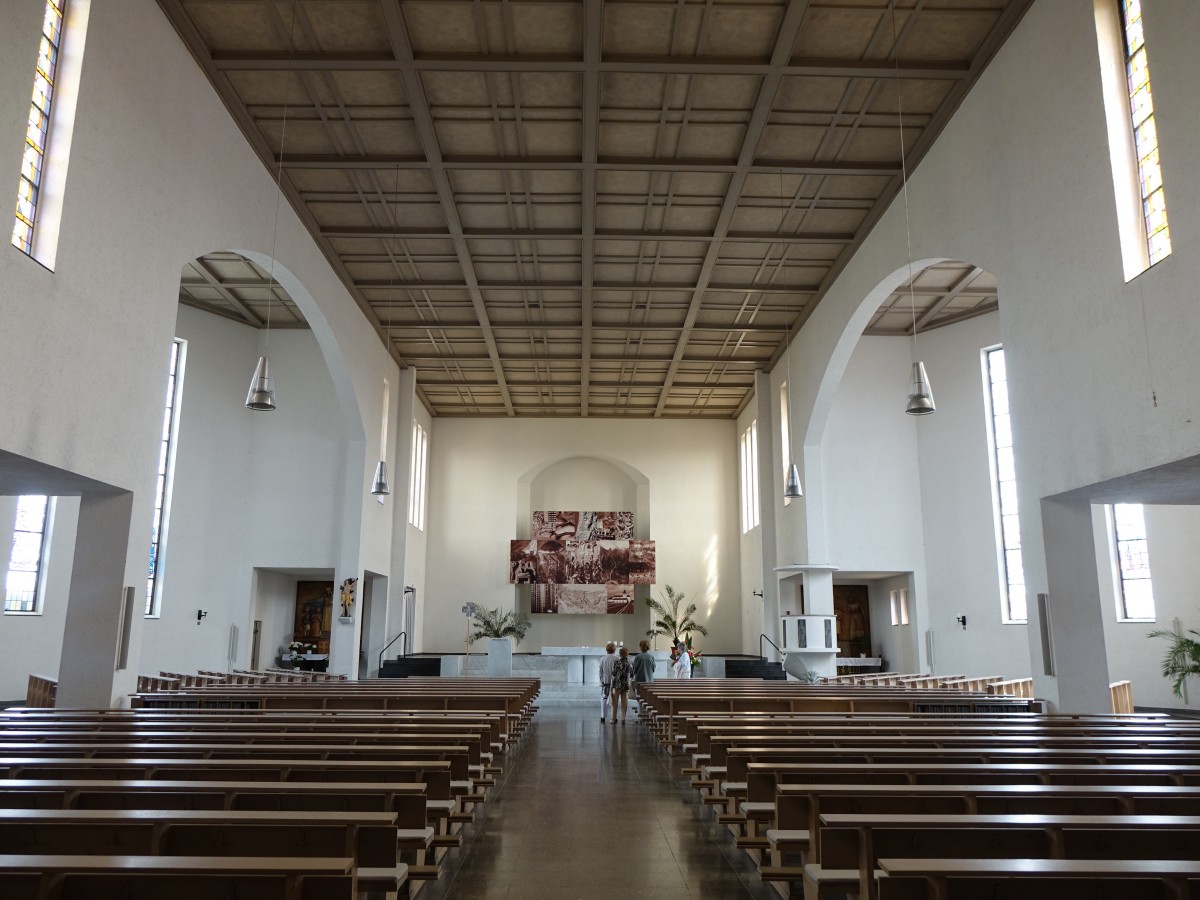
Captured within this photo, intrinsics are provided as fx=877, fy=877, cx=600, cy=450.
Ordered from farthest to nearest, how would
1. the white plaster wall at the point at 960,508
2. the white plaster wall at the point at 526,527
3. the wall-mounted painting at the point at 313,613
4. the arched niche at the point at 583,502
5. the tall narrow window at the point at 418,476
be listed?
the arched niche at the point at 583,502
the white plaster wall at the point at 526,527
the tall narrow window at the point at 418,476
the wall-mounted painting at the point at 313,613
the white plaster wall at the point at 960,508

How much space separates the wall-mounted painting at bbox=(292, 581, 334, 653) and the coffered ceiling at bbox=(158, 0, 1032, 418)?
7.04 meters

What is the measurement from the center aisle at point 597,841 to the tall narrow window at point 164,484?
1113 centimetres

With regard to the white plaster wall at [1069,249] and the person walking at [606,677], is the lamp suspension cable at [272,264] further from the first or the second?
the white plaster wall at [1069,249]

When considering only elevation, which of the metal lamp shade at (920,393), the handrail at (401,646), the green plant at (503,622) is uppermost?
the metal lamp shade at (920,393)

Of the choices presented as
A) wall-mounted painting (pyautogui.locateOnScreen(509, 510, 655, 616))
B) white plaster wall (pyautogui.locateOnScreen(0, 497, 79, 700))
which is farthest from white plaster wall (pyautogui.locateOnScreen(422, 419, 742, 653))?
white plaster wall (pyautogui.locateOnScreen(0, 497, 79, 700))

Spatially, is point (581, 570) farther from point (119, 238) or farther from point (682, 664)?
point (119, 238)

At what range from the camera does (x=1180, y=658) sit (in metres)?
14.6

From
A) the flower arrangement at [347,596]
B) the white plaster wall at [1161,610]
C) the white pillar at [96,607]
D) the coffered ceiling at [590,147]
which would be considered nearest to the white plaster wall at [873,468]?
the coffered ceiling at [590,147]

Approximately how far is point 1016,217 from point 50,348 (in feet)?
32.4

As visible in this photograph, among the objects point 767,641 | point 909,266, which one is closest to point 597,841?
point 909,266

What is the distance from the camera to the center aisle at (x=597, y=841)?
453 cm

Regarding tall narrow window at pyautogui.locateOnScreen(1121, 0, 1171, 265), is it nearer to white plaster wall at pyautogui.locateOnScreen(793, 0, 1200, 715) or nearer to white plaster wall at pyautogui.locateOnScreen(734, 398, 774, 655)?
white plaster wall at pyautogui.locateOnScreen(793, 0, 1200, 715)

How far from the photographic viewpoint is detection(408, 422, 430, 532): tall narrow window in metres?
23.3

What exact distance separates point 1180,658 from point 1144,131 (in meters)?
10.3
